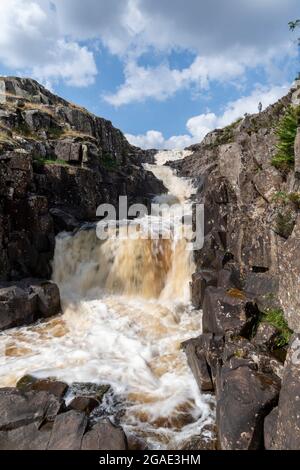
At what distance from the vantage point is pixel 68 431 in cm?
838

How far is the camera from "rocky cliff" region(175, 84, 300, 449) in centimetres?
797

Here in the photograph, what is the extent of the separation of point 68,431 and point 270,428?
16.3 ft

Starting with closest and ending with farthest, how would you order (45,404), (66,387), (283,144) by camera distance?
(45,404) → (66,387) → (283,144)

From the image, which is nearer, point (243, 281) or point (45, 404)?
point (45, 404)

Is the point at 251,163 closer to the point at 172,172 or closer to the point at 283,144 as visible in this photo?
the point at 283,144

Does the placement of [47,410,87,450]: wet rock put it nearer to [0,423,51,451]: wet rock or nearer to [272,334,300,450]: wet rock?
[0,423,51,451]: wet rock

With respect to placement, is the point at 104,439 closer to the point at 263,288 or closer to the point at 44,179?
the point at 263,288

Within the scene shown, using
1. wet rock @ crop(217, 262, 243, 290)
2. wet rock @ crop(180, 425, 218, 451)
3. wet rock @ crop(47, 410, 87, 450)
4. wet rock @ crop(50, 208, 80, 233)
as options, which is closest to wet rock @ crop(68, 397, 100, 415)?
wet rock @ crop(47, 410, 87, 450)

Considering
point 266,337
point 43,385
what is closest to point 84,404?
point 43,385

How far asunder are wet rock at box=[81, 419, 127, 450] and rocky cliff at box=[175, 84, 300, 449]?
2.57 metres
